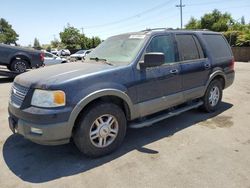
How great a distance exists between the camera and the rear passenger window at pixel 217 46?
6039mm

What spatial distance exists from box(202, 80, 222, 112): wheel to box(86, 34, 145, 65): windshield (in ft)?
7.37

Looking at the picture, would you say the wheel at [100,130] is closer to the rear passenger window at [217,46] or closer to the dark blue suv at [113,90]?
the dark blue suv at [113,90]

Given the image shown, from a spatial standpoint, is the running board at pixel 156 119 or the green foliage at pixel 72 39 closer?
the running board at pixel 156 119

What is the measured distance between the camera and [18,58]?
472 inches

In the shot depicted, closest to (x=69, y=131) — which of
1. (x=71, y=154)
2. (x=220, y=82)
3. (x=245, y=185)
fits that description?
(x=71, y=154)

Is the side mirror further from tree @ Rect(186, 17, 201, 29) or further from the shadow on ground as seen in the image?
tree @ Rect(186, 17, 201, 29)

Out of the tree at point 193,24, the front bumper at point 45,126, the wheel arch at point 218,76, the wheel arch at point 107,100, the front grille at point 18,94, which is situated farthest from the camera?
the tree at point 193,24

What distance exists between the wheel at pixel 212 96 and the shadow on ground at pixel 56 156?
97 cm

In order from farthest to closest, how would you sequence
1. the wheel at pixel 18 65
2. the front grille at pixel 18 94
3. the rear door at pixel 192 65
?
the wheel at pixel 18 65 < the rear door at pixel 192 65 < the front grille at pixel 18 94

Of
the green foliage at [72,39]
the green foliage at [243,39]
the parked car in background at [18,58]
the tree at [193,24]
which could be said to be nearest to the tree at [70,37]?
the green foliage at [72,39]

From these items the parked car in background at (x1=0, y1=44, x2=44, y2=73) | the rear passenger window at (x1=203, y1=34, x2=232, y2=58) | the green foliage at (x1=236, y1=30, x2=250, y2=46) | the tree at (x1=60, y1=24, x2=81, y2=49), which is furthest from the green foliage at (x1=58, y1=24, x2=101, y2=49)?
the rear passenger window at (x1=203, y1=34, x2=232, y2=58)

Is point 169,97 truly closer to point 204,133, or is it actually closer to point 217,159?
point 204,133

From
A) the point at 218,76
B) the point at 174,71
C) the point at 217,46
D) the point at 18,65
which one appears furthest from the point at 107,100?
the point at 18,65

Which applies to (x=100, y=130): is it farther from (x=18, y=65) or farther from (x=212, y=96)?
(x=18, y=65)
